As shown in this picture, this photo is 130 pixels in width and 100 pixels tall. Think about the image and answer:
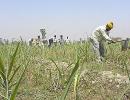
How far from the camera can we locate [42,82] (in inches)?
247

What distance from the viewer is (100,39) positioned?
9617 mm

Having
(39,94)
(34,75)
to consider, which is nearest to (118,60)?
(34,75)

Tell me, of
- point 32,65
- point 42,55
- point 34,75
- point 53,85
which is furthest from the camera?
point 42,55

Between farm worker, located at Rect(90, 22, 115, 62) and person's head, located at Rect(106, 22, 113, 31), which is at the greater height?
person's head, located at Rect(106, 22, 113, 31)

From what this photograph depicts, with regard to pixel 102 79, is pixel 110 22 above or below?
above

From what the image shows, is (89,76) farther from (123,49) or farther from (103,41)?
(123,49)

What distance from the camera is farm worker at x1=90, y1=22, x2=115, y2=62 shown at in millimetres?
9391

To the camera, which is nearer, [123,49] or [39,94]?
[39,94]

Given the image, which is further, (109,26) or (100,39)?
(100,39)

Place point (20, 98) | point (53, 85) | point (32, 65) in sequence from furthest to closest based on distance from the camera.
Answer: point (32, 65) < point (53, 85) < point (20, 98)

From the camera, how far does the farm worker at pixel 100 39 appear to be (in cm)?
939

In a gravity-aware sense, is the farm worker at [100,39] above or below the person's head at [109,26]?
below

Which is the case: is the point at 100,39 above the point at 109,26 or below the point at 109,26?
below

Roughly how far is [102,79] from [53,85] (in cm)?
107
